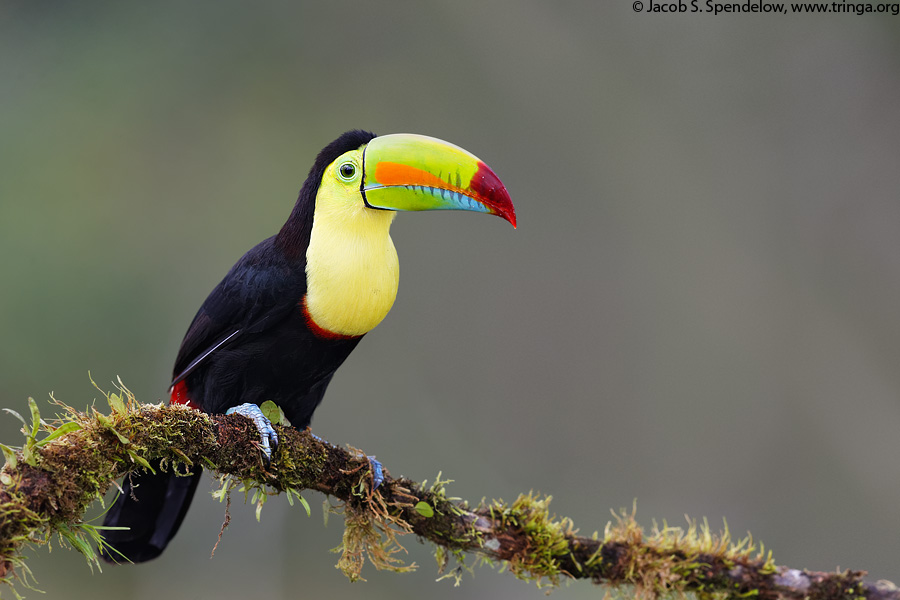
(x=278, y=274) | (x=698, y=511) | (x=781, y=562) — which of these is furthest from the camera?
(x=698, y=511)

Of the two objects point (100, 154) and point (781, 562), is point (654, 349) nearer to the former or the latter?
point (781, 562)

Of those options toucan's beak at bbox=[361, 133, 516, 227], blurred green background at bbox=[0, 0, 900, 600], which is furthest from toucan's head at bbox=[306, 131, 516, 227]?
blurred green background at bbox=[0, 0, 900, 600]

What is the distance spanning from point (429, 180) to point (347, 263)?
14.5 inches

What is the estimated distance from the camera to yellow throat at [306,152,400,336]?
2.68m

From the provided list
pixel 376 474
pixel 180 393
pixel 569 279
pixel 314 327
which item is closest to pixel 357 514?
pixel 376 474

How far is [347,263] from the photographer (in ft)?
8.83

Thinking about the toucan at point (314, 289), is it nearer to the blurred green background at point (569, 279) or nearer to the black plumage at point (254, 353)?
the black plumage at point (254, 353)

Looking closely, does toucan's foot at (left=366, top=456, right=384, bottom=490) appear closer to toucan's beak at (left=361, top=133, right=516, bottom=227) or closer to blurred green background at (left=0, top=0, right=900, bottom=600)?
toucan's beak at (left=361, top=133, right=516, bottom=227)

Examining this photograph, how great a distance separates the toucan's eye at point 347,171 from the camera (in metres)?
2.83

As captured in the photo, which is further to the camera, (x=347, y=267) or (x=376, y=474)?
(x=347, y=267)

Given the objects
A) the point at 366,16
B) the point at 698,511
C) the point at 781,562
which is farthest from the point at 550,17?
the point at 781,562

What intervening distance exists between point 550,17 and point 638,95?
3.88 ft

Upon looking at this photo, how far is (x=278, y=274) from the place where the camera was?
2.76 meters

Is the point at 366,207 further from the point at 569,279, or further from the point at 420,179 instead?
the point at 569,279
